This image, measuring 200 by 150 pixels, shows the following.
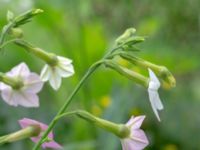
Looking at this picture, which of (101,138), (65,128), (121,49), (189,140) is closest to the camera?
(121,49)

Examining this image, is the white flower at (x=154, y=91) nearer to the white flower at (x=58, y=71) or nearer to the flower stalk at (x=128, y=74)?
the flower stalk at (x=128, y=74)

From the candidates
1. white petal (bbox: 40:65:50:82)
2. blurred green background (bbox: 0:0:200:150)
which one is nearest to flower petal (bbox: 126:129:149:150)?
white petal (bbox: 40:65:50:82)

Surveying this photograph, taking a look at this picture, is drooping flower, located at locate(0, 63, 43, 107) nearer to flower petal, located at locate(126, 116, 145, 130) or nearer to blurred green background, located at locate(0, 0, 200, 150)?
flower petal, located at locate(126, 116, 145, 130)

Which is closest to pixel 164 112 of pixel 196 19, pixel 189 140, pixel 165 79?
pixel 189 140

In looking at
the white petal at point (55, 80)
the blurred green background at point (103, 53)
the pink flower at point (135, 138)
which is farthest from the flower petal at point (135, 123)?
the blurred green background at point (103, 53)

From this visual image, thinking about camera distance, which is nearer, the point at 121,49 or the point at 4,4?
the point at 121,49

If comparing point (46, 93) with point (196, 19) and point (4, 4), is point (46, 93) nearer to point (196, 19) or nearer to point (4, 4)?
point (4, 4)

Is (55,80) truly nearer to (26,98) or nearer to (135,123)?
(26,98)
